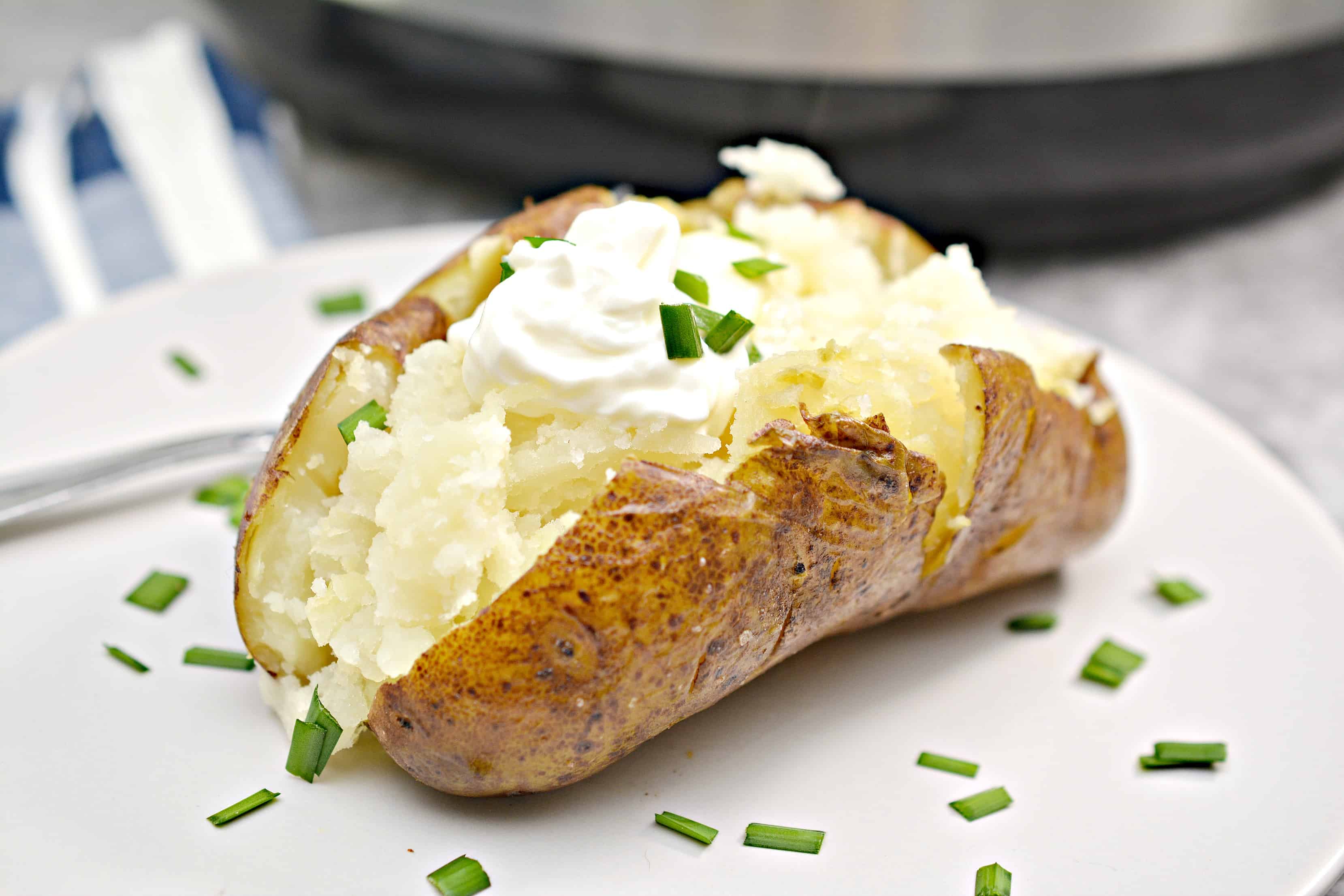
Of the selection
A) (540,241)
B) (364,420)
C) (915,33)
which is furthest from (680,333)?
(915,33)

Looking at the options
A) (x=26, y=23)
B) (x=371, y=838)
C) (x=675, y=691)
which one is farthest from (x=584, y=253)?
(x=26, y=23)

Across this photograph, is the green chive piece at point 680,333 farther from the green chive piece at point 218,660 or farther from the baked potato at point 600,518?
the green chive piece at point 218,660

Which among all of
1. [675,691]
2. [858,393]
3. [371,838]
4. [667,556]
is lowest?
[371,838]

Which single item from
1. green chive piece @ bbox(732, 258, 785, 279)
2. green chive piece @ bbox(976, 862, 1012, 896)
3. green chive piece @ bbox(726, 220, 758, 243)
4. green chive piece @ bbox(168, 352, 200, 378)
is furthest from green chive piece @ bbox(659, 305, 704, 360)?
green chive piece @ bbox(168, 352, 200, 378)

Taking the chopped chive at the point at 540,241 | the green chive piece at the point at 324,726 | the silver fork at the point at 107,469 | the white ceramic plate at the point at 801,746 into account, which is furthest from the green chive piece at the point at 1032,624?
the silver fork at the point at 107,469

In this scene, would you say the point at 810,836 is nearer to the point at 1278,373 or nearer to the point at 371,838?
the point at 371,838

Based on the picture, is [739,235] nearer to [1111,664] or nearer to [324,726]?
[1111,664]

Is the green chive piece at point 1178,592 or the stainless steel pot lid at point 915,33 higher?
the stainless steel pot lid at point 915,33

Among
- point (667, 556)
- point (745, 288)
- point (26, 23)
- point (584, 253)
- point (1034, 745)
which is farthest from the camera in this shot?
point (26, 23)
